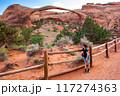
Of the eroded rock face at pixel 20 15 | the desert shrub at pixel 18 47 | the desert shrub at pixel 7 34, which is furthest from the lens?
the eroded rock face at pixel 20 15

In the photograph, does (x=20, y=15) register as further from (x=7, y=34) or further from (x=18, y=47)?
(x=18, y=47)

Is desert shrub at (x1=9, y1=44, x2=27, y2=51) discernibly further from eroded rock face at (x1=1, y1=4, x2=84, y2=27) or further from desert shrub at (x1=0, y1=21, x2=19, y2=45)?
eroded rock face at (x1=1, y1=4, x2=84, y2=27)

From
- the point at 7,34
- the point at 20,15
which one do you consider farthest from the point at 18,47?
the point at 20,15

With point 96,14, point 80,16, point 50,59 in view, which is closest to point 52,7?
point 80,16

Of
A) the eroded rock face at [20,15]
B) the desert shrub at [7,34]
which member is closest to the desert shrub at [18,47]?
the desert shrub at [7,34]

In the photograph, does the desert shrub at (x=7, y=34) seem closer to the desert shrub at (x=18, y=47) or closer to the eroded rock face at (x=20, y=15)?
the desert shrub at (x=18, y=47)

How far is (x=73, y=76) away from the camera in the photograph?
3.65 meters

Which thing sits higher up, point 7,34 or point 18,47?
point 7,34

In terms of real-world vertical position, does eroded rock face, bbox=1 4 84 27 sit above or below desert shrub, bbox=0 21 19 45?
above

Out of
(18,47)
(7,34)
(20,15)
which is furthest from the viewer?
(20,15)

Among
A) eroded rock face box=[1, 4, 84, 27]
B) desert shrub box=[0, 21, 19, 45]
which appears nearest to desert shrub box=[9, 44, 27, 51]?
desert shrub box=[0, 21, 19, 45]

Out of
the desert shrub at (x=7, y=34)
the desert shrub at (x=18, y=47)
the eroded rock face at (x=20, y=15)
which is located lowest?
the desert shrub at (x=18, y=47)

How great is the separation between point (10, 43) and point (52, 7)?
15.7 m

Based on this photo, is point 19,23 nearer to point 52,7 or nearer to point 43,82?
point 52,7
